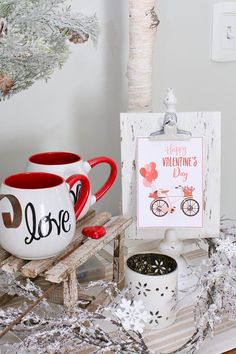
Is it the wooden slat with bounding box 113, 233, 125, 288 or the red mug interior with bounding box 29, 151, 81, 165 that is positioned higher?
the red mug interior with bounding box 29, 151, 81, 165

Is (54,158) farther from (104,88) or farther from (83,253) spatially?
(104,88)

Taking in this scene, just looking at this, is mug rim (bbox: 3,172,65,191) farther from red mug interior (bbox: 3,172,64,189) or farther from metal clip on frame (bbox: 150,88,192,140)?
metal clip on frame (bbox: 150,88,192,140)

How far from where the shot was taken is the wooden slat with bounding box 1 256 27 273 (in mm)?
759

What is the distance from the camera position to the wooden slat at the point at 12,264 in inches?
29.9

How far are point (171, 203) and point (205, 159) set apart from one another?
101mm

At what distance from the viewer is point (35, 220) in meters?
0.75

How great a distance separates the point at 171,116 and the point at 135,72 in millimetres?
160

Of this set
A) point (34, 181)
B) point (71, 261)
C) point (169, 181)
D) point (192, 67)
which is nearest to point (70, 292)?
point (71, 261)

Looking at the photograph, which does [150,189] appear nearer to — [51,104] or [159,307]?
[159,307]

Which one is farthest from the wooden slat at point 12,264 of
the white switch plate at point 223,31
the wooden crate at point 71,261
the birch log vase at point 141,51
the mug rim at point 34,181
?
the white switch plate at point 223,31

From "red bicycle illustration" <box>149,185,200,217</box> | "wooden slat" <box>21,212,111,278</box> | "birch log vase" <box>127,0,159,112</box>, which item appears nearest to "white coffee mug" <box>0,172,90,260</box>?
"wooden slat" <box>21,212,111,278</box>

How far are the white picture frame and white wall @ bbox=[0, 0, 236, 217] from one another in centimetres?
29

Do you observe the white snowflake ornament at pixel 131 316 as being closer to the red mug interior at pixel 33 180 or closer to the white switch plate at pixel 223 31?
the red mug interior at pixel 33 180

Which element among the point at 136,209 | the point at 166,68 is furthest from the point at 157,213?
the point at 166,68
